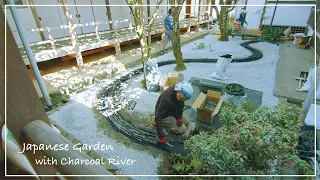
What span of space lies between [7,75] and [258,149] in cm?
205

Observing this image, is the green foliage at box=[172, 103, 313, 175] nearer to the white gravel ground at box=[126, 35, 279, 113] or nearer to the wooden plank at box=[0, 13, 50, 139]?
the wooden plank at box=[0, 13, 50, 139]

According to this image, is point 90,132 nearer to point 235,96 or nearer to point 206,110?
point 206,110

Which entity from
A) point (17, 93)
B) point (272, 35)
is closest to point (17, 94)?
point (17, 93)

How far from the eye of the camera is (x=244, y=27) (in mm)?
13828

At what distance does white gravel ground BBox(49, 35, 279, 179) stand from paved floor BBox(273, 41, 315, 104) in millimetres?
225

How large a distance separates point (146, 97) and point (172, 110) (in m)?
1.90

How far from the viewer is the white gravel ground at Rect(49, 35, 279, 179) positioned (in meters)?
3.22

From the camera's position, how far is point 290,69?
6484mm

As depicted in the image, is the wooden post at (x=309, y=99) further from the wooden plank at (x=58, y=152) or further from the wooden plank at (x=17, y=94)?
the wooden plank at (x=17, y=94)

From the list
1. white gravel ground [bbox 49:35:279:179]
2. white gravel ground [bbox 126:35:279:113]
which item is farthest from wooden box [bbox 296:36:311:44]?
white gravel ground [bbox 126:35:279:113]

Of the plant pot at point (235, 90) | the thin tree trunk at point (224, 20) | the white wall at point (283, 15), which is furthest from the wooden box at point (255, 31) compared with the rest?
the plant pot at point (235, 90)

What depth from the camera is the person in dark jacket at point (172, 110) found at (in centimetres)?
312

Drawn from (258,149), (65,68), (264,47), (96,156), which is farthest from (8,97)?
(264,47)

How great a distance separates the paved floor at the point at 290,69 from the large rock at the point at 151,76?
357cm
